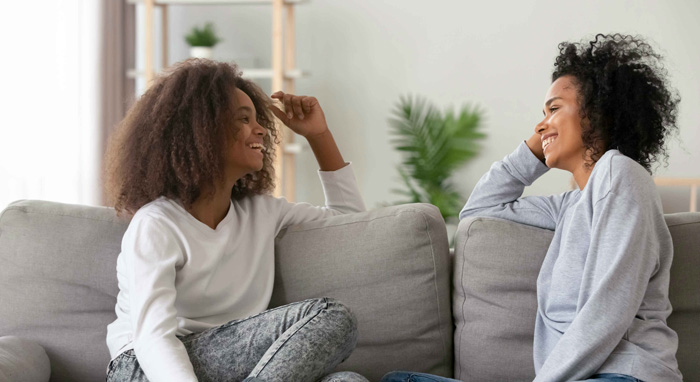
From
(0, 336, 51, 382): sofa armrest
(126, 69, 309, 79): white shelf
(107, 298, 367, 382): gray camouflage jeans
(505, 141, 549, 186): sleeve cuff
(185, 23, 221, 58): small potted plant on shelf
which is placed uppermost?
(185, 23, 221, 58): small potted plant on shelf

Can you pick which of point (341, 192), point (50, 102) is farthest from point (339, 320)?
point (50, 102)

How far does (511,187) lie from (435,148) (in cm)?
252

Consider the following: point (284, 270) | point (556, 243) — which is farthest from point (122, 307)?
point (556, 243)

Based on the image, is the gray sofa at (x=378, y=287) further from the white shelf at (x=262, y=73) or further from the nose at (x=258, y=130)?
the white shelf at (x=262, y=73)

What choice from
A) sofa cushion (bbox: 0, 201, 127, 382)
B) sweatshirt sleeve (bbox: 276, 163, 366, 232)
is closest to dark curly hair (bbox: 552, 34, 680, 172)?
sweatshirt sleeve (bbox: 276, 163, 366, 232)

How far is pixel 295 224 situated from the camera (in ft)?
5.92

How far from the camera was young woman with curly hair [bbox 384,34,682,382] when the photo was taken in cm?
131

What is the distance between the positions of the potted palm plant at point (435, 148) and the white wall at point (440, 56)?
0.13 m

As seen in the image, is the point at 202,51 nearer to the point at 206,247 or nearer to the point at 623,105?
the point at 206,247

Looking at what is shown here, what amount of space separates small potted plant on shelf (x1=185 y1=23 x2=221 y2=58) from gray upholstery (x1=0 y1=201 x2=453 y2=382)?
2.69 meters

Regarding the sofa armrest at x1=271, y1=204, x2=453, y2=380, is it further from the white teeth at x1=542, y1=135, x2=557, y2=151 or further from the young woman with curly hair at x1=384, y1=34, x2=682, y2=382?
the white teeth at x1=542, y1=135, x2=557, y2=151

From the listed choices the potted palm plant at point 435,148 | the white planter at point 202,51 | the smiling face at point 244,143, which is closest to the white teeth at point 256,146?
the smiling face at point 244,143

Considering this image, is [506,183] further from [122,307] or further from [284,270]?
[122,307]

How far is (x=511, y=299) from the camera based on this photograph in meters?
1.66
